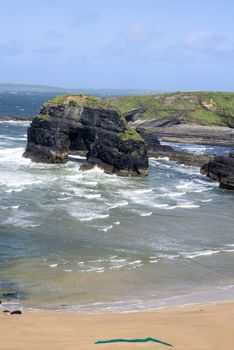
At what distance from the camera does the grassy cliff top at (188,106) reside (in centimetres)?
11288

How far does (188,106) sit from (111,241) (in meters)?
89.8

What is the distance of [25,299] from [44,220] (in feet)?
43.8

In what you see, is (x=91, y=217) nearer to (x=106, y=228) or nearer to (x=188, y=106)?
A: (x=106, y=228)

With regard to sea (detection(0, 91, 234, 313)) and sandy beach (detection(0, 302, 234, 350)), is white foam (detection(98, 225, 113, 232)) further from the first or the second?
sandy beach (detection(0, 302, 234, 350))

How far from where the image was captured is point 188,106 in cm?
11862

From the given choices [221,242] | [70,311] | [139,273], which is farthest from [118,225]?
[70,311]

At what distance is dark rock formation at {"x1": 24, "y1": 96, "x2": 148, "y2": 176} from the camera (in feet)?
189

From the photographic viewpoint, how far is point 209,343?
15984mm

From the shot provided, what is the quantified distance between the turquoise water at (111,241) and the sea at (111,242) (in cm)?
5

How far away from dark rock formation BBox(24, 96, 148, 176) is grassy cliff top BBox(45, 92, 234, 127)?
50.9 metres

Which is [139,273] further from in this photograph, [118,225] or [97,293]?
[118,225]

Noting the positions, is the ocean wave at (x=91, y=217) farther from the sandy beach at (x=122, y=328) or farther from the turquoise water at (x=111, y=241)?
the sandy beach at (x=122, y=328)

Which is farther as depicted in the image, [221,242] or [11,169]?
[11,169]

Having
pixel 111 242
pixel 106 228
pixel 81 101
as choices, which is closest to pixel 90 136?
pixel 81 101
